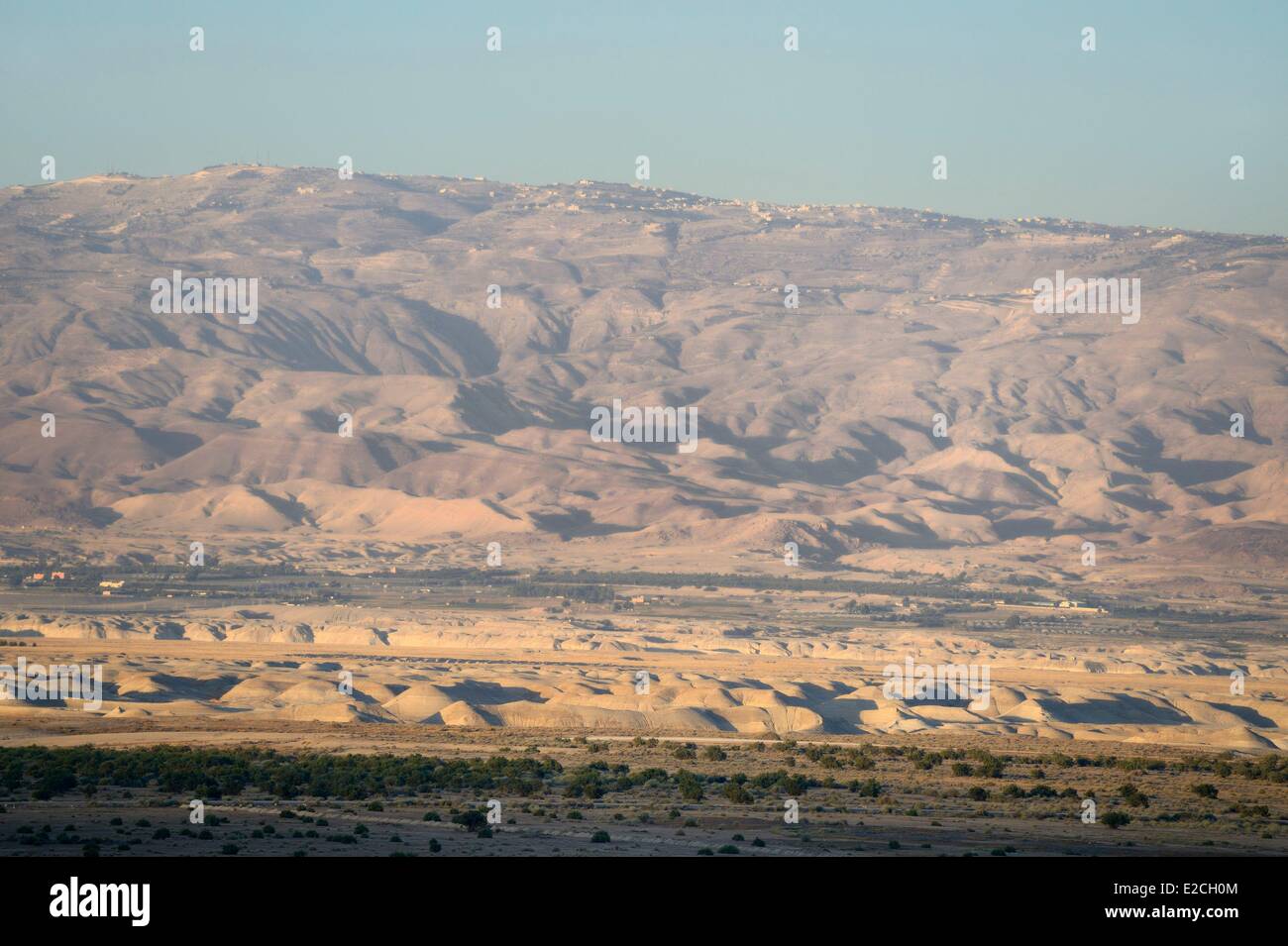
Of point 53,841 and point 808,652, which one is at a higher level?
point 53,841

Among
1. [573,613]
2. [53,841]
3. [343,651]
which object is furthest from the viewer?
[573,613]

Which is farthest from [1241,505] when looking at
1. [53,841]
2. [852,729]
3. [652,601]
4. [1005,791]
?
[53,841]

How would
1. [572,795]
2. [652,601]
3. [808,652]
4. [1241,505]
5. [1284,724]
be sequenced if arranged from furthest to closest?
[1241,505], [652,601], [808,652], [1284,724], [572,795]

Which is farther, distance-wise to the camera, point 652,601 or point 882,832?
point 652,601

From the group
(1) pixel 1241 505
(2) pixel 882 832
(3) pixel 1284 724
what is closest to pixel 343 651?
(3) pixel 1284 724
